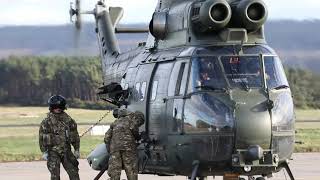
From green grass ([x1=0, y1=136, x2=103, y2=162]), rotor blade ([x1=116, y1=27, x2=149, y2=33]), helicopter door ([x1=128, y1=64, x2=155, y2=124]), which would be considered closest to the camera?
helicopter door ([x1=128, y1=64, x2=155, y2=124])

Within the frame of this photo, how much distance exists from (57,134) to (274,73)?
407 cm

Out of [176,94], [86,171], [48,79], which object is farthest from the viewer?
[48,79]

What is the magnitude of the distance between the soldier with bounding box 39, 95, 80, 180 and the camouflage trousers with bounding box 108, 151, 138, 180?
0.93m

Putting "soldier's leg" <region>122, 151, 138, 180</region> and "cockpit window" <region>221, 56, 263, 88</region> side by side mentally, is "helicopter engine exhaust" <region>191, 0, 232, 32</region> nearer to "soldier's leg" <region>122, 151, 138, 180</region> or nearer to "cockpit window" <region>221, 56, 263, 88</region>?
"cockpit window" <region>221, 56, 263, 88</region>

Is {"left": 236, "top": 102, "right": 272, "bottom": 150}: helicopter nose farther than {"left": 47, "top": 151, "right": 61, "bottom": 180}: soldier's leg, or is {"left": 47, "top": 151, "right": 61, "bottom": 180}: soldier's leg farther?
{"left": 47, "top": 151, "right": 61, "bottom": 180}: soldier's leg

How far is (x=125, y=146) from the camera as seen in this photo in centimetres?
1293

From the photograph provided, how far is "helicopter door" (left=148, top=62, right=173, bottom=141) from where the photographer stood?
1282cm

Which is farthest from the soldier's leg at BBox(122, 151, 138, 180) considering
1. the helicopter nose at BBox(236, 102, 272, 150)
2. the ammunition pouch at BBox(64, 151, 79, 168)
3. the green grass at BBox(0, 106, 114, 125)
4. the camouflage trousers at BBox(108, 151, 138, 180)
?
the green grass at BBox(0, 106, 114, 125)

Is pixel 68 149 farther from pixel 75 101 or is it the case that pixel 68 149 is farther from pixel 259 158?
pixel 75 101

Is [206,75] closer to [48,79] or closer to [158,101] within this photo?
[158,101]

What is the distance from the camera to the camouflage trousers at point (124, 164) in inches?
510

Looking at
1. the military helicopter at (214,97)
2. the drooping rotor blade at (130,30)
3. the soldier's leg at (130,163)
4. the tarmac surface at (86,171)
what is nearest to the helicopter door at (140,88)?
the military helicopter at (214,97)

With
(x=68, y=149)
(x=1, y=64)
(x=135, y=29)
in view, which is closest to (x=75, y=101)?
(x=1, y=64)

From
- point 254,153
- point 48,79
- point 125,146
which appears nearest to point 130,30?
point 125,146
